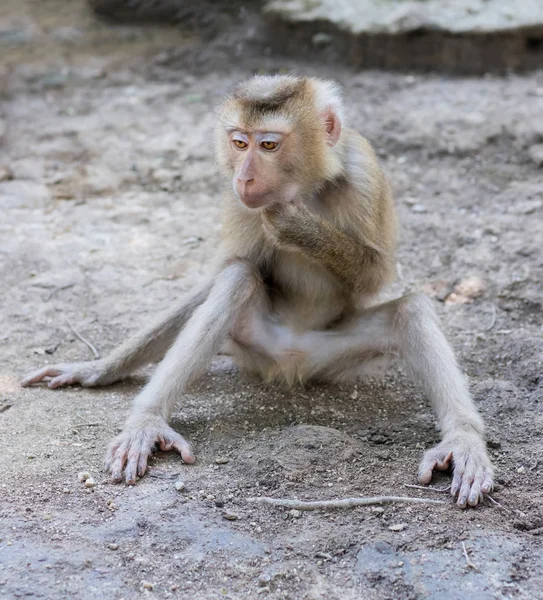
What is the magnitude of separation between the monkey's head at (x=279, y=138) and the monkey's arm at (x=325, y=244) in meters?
0.13

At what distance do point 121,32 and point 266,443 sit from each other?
762 centimetres

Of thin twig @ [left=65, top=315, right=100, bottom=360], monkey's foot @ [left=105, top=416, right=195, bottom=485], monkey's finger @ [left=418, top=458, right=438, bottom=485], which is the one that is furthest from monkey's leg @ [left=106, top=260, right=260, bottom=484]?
monkey's finger @ [left=418, top=458, right=438, bottom=485]

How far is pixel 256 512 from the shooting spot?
3686 mm

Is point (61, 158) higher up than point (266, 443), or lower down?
higher up

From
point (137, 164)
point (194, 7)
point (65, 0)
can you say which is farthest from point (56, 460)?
point (65, 0)

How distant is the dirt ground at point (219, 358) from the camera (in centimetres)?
332

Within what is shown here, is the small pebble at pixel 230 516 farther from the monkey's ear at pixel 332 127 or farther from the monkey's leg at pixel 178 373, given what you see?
the monkey's ear at pixel 332 127

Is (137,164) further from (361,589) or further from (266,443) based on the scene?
(361,589)

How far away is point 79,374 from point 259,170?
163 centimetres

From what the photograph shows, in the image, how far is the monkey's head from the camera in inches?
165

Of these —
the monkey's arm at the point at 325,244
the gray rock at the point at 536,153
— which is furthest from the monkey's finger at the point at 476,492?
the gray rock at the point at 536,153

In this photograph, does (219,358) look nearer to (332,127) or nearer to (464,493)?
(332,127)

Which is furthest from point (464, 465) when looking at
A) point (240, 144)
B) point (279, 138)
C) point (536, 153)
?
point (536, 153)

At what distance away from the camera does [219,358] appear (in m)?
5.34
